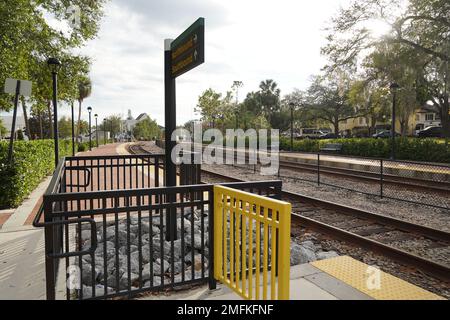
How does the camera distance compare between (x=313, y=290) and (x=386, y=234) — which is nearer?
(x=313, y=290)

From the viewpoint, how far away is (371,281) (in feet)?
13.3

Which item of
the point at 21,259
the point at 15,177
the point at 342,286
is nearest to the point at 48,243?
the point at 21,259

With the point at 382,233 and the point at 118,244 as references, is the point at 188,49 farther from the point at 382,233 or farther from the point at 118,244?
the point at 382,233

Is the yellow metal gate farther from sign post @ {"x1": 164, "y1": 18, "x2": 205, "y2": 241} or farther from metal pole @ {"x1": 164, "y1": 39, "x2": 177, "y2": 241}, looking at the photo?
metal pole @ {"x1": 164, "y1": 39, "x2": 177, "y2": 241}

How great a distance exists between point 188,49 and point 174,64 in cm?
60

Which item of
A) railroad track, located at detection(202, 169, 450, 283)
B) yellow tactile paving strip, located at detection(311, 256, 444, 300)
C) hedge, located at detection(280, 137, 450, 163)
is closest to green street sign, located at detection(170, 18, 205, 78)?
yellow tactile paving strip, located at detection(311, 256, 444, 300)

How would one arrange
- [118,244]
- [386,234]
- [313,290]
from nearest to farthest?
[313,290] < [118,244] < [386,234]

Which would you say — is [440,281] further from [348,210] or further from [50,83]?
[50,83]

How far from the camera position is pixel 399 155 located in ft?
81.5

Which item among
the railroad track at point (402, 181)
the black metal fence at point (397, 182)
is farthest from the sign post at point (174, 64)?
the railroad track at point (402, 181)

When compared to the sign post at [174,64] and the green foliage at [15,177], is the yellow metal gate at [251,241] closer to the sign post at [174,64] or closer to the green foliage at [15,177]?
the sign post at [174,64]
